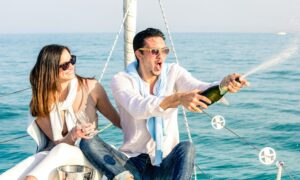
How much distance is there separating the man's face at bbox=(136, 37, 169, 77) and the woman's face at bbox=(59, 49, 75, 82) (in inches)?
17.0

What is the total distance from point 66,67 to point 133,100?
0.55 metres

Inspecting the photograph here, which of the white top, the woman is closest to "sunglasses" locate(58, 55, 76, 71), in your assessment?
the woman

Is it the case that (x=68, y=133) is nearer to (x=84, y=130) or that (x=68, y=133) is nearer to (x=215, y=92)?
(x=84, y=130)

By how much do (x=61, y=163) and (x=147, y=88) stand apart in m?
0.69

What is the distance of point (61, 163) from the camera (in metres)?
3.47

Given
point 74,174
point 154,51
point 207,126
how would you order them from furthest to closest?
point 207,126 < point 154,51 < point 74,174

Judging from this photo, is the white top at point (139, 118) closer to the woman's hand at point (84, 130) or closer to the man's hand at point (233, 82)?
the woman's hand at point (84, 130)

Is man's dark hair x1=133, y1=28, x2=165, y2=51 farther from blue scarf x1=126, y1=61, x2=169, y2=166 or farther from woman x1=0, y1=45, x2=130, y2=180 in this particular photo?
woman x1=0, y1=45, x2=130, y2=180

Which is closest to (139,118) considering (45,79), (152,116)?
(152,116)

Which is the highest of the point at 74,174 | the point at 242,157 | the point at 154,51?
the point at 154,51

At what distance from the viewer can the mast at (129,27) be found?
4.73m

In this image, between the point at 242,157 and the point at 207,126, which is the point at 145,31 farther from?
the point at 207,126

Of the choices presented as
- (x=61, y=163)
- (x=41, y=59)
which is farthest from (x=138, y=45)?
(x=61, y=163)

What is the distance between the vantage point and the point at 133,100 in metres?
3.42
